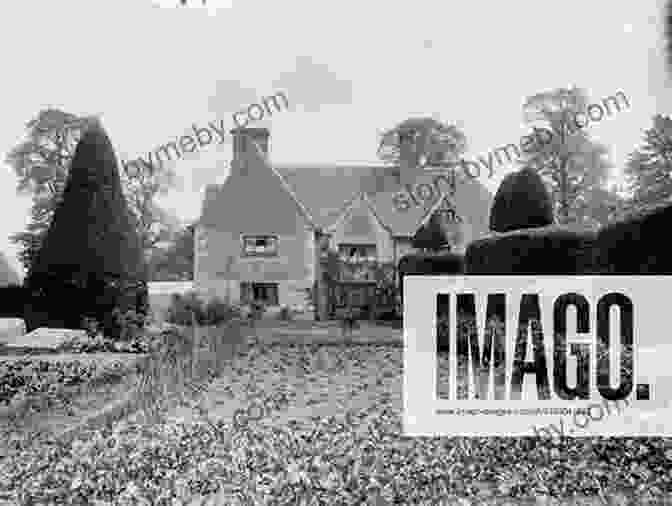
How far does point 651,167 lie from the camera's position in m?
28.0

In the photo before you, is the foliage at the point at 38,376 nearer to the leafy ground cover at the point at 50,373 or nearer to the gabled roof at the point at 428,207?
the leafy ground cover at the point at 50,373

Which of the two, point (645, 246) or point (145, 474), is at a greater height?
point (645, 246)

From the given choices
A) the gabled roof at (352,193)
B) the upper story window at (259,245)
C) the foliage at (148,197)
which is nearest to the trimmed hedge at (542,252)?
the upper story window at (259,245)

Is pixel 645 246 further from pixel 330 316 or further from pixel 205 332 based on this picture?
pixel 330 316

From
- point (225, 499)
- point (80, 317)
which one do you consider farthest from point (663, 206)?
point (80, 317)

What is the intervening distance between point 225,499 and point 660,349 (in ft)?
13.6

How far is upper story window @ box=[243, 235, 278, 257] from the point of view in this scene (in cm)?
2559

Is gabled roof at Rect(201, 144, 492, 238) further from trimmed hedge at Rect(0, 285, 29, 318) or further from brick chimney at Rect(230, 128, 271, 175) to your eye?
trimmed hedge at Rect(0, 285, 29, 318)

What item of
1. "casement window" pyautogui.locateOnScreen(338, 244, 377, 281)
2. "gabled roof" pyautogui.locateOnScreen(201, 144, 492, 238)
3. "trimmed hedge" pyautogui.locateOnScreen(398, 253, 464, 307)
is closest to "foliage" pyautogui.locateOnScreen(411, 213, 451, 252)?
"trimmed hedge" pyautogui.locateOnScreen(398, 253, 464, 307)

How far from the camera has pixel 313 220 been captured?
2741 cm

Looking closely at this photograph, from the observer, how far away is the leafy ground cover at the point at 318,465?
Answer: 4363 millimetres

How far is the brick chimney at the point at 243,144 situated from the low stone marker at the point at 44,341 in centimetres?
1396

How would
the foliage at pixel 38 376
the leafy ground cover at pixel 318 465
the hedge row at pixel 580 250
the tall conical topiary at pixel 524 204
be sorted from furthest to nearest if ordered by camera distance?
the tall conical topiary at pixel 524 204
the hedge row at pixel 580 250
the foliage at pixel 38 376
the leafy ground cover at pixel 318 465

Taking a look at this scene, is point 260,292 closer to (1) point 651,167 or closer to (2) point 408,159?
(2) point 408,159
